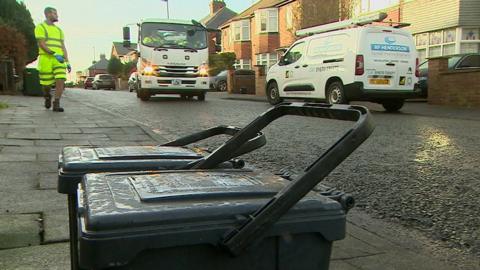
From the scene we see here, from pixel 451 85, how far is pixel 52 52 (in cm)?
1069

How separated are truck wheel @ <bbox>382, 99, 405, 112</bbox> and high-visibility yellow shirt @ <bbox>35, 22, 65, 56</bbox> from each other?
7.94 metres

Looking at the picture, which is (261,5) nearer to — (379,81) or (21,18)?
(21,18)

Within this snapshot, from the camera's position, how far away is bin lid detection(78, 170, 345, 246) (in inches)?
50.0

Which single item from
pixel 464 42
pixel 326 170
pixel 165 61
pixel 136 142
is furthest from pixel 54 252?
pixel 464 42

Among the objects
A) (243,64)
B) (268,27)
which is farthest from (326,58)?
(243,64)

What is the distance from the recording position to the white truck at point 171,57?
52.8 feet

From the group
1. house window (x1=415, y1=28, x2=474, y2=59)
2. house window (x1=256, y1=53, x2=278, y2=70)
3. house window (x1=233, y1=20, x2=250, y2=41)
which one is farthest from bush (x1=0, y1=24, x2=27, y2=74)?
house window (x1=233, y1=20, x2=250, y2=41)

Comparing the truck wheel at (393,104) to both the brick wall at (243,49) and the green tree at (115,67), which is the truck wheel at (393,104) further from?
the green tree at (115,67)

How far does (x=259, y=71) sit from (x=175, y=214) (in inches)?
887

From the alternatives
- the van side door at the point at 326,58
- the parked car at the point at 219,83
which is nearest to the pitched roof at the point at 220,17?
the parked car at the point at 219,83

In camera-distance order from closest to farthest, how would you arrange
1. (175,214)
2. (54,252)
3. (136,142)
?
(175,214) < (54,252) < (136,142)

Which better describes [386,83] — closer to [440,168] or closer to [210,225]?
[440,168]

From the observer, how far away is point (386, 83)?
12266 millimetres

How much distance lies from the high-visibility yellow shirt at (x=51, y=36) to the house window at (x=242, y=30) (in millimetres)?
35836
